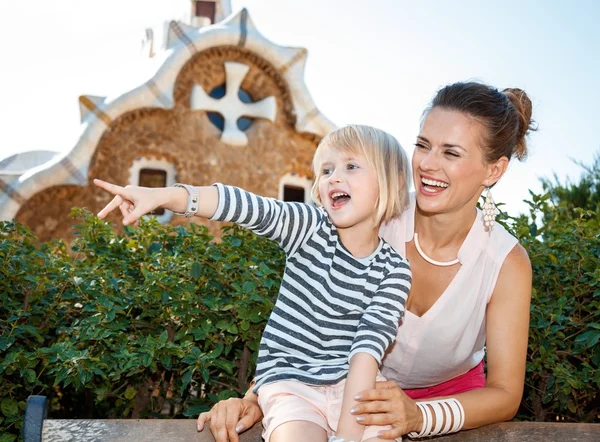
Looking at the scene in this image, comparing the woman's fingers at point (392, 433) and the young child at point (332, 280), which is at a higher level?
the young child at point (332, 280)

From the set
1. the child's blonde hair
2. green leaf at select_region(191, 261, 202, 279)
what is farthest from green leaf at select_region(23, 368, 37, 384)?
the child's blonde hair

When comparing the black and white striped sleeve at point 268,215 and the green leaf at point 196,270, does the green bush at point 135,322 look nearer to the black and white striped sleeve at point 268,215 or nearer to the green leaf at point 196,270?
the green leaf at point 196,270

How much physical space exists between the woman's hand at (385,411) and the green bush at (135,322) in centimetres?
84

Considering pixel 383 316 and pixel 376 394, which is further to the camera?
pixel 383 316

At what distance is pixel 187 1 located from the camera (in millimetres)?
13820

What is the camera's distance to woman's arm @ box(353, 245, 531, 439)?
192 centimetres

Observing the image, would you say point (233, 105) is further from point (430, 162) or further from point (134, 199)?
point (134, 199)

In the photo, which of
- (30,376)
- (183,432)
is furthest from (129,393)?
(183,432)

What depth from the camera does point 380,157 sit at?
219 cm

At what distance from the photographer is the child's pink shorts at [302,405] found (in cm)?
193

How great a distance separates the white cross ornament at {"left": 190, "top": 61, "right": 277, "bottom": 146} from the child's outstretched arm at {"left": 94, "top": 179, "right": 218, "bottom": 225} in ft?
33.4

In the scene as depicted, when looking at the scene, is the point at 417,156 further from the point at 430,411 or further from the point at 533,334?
the point at 533,334

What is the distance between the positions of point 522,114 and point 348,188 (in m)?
0.82

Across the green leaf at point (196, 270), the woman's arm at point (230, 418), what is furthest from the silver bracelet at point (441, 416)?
the green leaf at point (196, 270)
